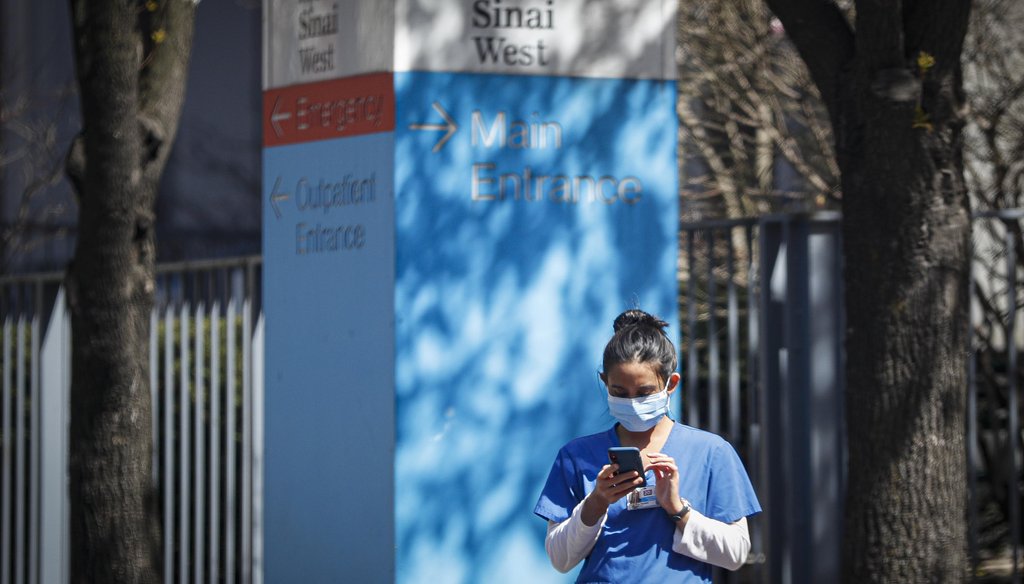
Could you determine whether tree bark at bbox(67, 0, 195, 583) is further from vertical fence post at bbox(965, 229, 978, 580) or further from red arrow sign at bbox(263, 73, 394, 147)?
vertical fence post at bbox(965, 229, 978, 580)

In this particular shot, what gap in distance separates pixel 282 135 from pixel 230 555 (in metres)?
2.54

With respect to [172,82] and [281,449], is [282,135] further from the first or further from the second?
[281,449]

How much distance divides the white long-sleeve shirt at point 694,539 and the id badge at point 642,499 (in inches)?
3.0

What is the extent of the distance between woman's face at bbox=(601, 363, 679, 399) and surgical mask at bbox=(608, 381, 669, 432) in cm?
1

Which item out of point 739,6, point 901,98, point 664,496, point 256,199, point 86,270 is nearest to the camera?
point 664,496

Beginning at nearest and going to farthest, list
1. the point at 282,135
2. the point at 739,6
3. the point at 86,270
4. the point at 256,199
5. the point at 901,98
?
the point at 901,98 → the point at 86,270 → the point at 282,135 → the point at 739,6 → the point at 256,199

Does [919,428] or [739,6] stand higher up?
[739,6]

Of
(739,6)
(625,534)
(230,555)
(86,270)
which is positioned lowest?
(230,555)

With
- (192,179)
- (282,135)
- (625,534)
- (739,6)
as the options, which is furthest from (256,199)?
(625,534)

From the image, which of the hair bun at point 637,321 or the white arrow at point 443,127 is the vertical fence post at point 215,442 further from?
the hair bun at point 637,321

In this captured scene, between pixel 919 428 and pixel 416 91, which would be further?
pixel 416 91

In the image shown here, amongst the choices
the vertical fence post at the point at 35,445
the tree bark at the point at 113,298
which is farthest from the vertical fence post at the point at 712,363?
the vertical fence post at the point at 35,445

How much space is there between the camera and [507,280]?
649 cm

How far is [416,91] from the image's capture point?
633cm
